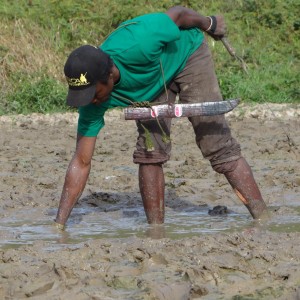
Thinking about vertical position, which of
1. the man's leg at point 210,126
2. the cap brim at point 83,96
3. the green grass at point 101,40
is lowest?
the green grass at point 101,40

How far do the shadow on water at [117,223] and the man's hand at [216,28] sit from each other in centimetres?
129

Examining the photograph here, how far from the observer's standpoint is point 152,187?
610cm

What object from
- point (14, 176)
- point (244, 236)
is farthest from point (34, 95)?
point (244, 236)

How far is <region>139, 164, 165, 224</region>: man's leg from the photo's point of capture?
6.07m

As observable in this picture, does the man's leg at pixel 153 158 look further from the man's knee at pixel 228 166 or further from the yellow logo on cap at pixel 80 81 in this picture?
the yellow logo on cap at pixel 80 81

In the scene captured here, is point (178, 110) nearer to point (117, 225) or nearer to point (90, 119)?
point (90, 119)

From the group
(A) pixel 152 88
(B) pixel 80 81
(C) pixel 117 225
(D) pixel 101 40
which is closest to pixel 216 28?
(A) pixel 152 88

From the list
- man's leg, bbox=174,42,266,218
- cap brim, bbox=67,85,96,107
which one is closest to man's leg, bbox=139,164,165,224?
man's leg, bbox=174,42,266,218

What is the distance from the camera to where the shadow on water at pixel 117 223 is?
606cm

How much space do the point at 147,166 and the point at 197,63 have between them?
74cm

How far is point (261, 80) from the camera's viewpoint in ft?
41.0

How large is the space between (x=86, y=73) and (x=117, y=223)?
5.40ft

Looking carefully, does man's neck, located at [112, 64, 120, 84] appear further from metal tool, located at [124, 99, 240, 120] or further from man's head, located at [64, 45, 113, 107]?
metal tool, located at [124, 99, 240, 120]

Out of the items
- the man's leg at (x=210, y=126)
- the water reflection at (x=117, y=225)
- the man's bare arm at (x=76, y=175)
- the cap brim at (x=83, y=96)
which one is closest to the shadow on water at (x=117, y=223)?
the water reflection at (x=117, y=225)
